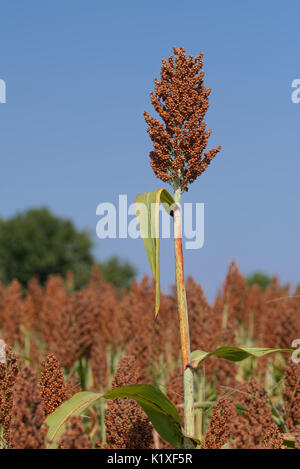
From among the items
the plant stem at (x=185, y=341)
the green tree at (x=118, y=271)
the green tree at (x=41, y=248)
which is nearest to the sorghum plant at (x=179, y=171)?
the plant stem at (x=185, y=341)

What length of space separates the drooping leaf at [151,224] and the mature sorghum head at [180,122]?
24cm

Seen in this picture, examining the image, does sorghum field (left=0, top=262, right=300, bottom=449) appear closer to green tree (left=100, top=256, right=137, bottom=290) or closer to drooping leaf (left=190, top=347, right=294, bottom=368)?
drooping leaf (left=190, top=347, right=294, bottom=368)

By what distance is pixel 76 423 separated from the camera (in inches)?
65.0

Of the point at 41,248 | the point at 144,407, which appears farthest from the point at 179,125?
the point at 41,248

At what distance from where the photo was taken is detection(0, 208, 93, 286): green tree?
44969mm

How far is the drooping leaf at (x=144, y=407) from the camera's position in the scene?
2.15 metres

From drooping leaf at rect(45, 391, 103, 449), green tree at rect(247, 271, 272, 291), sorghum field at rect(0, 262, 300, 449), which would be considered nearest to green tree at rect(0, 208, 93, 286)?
green tree at rect(247, 271, 272, 291)

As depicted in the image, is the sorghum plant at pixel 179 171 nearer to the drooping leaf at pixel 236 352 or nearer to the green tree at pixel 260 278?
the drooping leaf at pixel 236 352

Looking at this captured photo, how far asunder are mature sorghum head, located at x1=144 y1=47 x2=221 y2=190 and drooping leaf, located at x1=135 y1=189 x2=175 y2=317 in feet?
0.79

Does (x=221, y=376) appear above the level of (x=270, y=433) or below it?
below

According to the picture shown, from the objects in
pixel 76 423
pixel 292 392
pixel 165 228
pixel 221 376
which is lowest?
pixel 221 376
